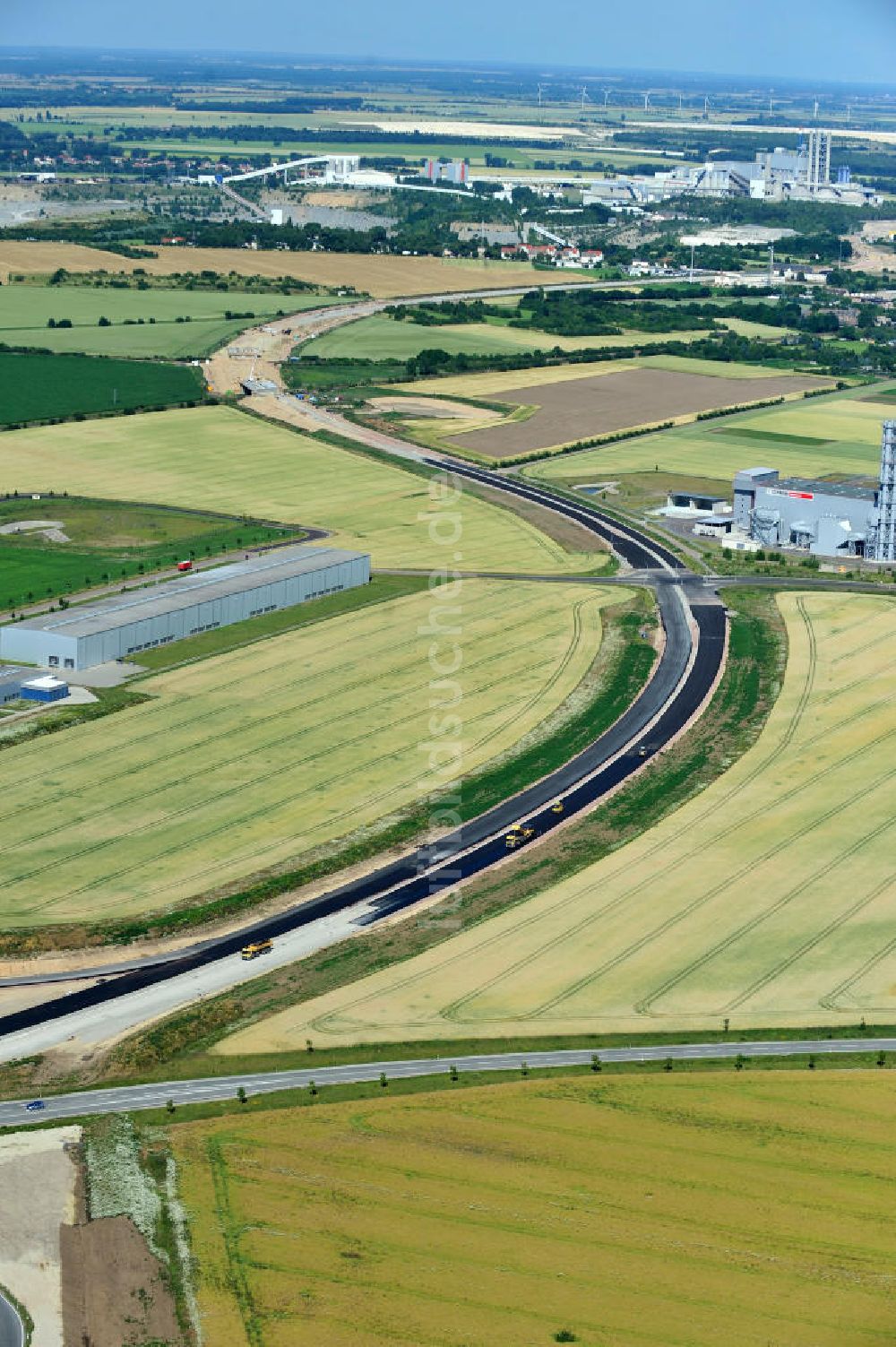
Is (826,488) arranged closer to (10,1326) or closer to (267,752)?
(267,752)

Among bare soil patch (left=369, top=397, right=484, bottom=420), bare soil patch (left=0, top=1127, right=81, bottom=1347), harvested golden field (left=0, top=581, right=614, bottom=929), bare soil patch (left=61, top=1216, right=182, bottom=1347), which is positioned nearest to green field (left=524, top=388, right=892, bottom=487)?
bare soil patch (left=369, top=397, right=484, bottom=420)

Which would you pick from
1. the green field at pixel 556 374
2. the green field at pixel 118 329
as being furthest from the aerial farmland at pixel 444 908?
the green field at pixel 118 329

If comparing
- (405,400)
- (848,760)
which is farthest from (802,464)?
(848,760)

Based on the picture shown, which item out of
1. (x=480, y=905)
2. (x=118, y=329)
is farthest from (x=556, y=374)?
(x=480, y=905)

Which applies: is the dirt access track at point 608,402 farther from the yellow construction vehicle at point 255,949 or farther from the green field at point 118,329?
the yellow construction vehicle at point 255,949

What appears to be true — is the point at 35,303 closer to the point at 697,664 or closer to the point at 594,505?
the point at 594,505
